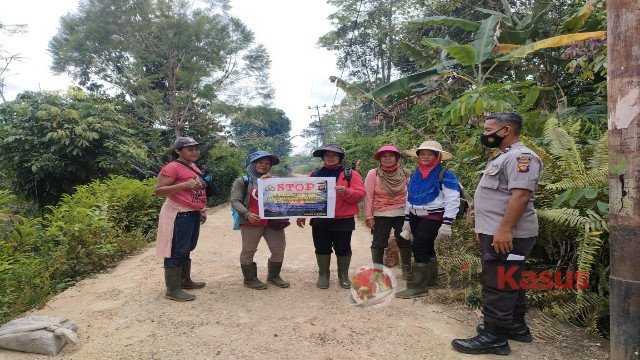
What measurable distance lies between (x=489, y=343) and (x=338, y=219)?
6.58 feet

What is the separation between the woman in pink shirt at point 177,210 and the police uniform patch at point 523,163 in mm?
3053

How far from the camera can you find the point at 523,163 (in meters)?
2.65

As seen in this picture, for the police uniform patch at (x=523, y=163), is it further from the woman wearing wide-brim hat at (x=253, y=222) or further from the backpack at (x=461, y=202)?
the woman wearing wide-brim hat at (x=253, y=222)

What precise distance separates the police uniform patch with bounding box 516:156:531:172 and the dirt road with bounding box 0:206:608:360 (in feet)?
4.63

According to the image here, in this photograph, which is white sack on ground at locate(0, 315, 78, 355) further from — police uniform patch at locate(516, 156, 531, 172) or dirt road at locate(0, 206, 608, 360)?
police uniform patch at locate(516, 156, 531, 172)

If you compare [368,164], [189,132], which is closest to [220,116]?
[189,132]

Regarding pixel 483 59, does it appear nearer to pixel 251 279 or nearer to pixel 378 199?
pixel 378 199

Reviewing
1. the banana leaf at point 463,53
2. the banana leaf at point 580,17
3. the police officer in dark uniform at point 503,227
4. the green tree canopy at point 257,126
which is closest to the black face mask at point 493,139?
the police officer in dark uniform at point 503,227

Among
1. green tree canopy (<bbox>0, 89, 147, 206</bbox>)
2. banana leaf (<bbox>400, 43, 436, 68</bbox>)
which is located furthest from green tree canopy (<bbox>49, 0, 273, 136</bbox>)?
banana leaf (<bbox>400, 43, 436, 68</bbox>)

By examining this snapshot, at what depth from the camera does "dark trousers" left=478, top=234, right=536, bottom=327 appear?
2.79m

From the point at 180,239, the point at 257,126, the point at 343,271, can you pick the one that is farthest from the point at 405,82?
the point at 257,126

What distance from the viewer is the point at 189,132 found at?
17.2 meters

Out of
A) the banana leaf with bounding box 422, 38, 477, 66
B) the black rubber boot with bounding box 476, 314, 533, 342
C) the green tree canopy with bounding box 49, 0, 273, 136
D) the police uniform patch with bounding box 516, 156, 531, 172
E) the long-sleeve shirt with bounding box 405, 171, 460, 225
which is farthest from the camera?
the green tree canopy with bounding box 49, 0, 273, 136

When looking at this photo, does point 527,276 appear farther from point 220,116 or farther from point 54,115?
point 220,116
